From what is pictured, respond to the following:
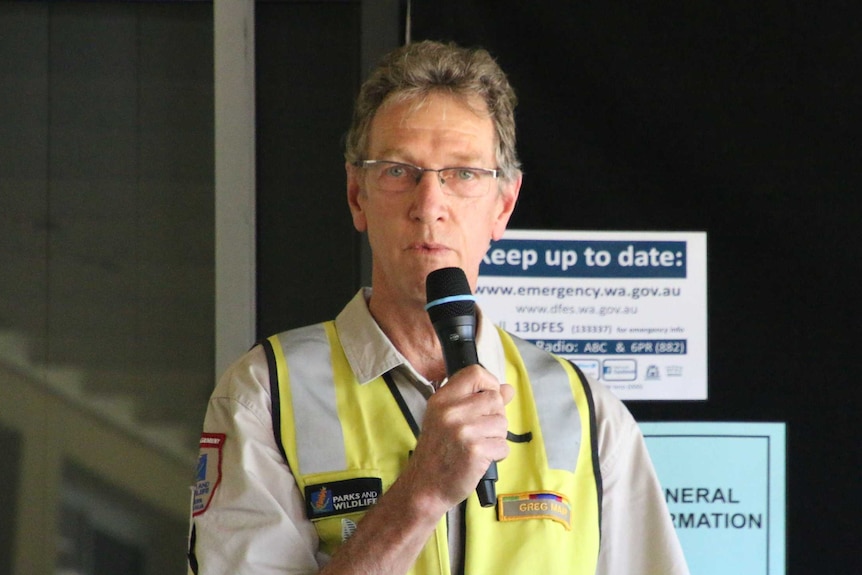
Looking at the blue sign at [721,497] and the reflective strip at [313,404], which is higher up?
the reflective strip at [313,404]

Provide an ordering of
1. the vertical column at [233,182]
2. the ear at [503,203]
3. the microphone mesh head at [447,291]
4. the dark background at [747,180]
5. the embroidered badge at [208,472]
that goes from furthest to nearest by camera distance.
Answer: the vertical column at [233,182]
the dark background at [747,180]
the ear at [503,203]
the embroidered badge at [208,472]
the microphone mesh head at [447,291]

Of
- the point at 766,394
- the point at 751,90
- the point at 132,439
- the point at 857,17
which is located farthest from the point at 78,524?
the point at 857,17

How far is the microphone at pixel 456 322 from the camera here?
132cm

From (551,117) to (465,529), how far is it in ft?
3.82

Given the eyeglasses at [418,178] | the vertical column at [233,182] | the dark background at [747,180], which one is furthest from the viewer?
the vertical column at [233,182]

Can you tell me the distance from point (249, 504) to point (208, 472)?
0.11m

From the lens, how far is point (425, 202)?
5.22ft

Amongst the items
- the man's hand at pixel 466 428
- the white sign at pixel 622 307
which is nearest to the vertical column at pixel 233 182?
the white sign at pixel 622 307

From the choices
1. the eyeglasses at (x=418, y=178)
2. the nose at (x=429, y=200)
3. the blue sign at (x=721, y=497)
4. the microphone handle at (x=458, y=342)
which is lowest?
the blue sign at (x=721, y=497)

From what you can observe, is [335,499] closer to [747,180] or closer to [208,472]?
[208,472]

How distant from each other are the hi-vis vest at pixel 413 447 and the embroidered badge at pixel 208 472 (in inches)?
3.9

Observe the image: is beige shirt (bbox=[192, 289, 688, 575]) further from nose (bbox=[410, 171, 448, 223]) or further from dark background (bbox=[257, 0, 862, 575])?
dark background (bbox=[257, 0, 862, 575])

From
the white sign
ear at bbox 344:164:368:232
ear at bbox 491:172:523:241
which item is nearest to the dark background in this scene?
the white sign

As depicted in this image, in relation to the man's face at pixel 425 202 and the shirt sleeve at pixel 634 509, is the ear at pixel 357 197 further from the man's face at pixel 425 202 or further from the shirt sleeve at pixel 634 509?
the shirt sleeve at pixel 634 509
